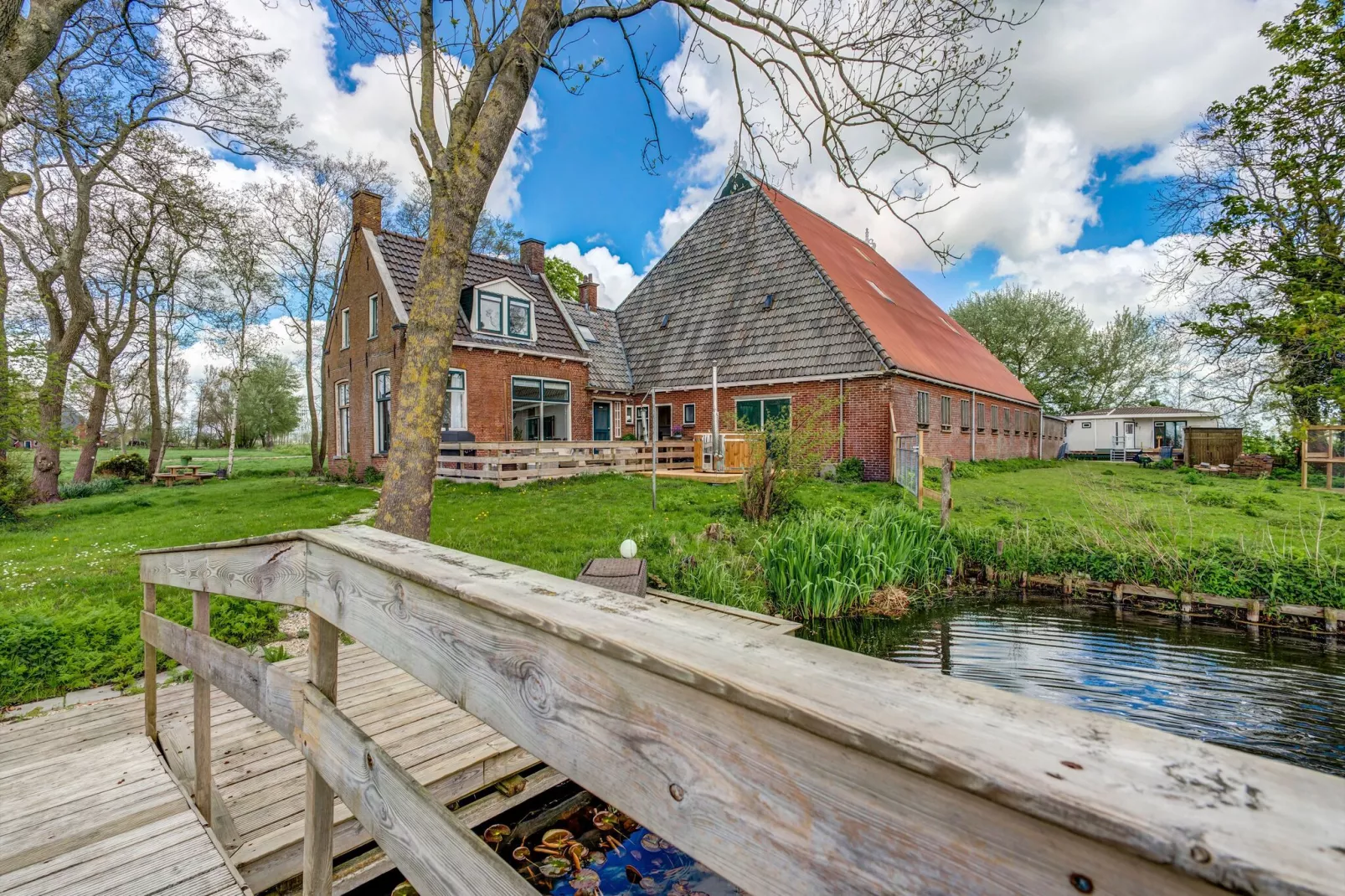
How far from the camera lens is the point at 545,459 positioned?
14.3m

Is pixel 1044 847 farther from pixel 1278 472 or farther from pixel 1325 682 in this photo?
pixel 1278 472

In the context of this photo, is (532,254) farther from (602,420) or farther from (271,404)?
(271,404)

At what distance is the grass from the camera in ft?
13.7

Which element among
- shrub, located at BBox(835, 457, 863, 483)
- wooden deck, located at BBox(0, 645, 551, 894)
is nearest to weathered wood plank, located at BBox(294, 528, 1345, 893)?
wooden deck, located at BBox(0, 645, 551, 894)

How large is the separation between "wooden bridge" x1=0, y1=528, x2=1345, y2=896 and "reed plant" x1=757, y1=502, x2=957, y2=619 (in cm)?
588

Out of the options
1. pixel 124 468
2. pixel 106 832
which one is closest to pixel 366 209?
pixel 124 468

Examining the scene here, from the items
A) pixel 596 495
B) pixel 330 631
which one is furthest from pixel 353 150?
pixel 330 631

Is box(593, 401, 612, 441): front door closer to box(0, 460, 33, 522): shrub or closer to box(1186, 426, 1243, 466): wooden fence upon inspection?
box(0, 460, 33, 522): shrub

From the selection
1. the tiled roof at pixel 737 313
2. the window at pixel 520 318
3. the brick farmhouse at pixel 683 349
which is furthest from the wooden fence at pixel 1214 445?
the window at pixel 520 318

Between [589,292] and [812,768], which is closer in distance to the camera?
[812,768]

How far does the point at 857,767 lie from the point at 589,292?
73.3 ft

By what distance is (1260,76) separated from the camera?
37.8 ft

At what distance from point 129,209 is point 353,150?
664cm

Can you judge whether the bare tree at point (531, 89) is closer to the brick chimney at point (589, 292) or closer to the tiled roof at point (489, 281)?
the tiled roof at point (489, 281)
